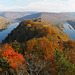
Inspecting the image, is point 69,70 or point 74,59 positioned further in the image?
point 74,59

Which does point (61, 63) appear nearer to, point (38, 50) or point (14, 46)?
point (38, 50)

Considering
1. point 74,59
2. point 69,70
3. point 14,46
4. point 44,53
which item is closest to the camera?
point 69,70

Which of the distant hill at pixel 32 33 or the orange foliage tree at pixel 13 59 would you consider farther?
the distant hill at pixel 32 33

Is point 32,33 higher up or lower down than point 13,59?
lower down

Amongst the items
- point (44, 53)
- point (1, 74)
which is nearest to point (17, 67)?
point (1, 74)

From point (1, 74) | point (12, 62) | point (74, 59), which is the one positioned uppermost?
point (74, 59)

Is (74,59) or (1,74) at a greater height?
(74,59)

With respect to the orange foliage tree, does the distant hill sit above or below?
below

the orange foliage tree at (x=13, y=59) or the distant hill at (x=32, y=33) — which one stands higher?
the orange foliage tree at (x=13, y=59)

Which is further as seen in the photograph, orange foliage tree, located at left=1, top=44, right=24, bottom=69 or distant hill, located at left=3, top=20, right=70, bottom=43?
distant hill, located at left=3, top=20, right=70, bottom=43

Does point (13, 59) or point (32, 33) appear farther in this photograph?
point (32, 33)

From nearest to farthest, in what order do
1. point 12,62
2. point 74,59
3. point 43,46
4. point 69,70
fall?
point 69,70, point 74,59, point 12,62, point 43,46
